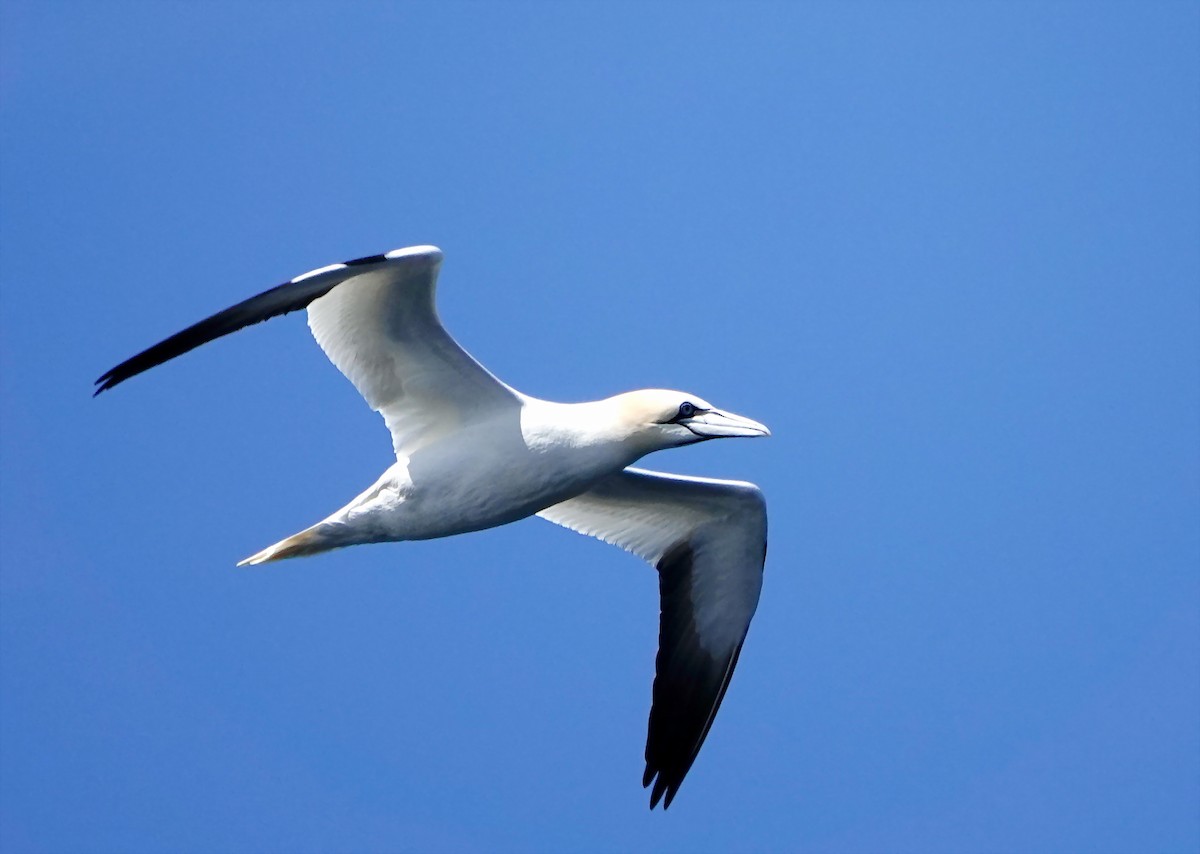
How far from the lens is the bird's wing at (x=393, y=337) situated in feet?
32.3

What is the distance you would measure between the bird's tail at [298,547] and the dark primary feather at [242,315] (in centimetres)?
163

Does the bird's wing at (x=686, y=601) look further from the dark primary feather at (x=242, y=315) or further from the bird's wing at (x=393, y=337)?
the dark primary feather at (x=242, y=315)

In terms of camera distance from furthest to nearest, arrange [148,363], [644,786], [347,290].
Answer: [644,786]
[347,290]
[148,363]

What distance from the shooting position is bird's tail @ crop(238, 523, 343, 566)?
1088 centimetres

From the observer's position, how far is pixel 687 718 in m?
12.4

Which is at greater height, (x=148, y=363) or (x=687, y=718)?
(x=148, y=363)

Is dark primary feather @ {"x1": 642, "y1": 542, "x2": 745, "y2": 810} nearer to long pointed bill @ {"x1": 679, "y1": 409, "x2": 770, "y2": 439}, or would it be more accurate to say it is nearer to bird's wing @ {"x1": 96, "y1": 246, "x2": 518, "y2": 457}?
long pointed bill @ {"x1": 679, "y1": 409, "x2": 770, "y2": 439}

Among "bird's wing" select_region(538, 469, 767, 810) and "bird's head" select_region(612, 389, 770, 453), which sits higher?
"bird's head" select_region(612, 389, 770, 453)

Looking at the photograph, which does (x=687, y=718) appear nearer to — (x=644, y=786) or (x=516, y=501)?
(x=644, y=786)

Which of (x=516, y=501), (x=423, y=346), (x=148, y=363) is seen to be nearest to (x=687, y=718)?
(x=516, y=501)

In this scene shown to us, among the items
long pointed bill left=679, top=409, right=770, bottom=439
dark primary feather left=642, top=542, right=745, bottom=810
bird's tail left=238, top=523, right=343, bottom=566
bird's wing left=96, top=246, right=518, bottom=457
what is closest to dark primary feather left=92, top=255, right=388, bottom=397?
bird's wing left=96, top=246, right=518, bottom=457

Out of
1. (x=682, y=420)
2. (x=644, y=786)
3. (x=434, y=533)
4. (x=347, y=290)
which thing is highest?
(x=347, y=290)

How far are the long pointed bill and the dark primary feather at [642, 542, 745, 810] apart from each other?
205 centimetres

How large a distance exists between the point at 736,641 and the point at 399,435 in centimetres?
314
